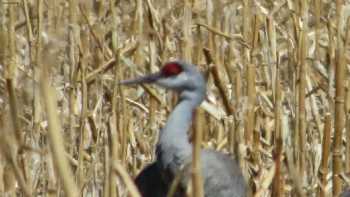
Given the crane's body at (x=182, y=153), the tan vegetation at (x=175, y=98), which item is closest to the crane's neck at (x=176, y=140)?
the crane's body at (x=182, y=153)

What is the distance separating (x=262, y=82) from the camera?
4367mm

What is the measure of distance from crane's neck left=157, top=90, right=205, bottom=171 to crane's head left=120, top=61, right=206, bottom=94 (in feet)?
0.24

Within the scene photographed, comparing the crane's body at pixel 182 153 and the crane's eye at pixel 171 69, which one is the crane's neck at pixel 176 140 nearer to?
the crane's body at pixel 182 153

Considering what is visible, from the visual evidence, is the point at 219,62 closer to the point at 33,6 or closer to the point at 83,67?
the point at 83,67

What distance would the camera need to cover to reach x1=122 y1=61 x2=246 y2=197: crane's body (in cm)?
345

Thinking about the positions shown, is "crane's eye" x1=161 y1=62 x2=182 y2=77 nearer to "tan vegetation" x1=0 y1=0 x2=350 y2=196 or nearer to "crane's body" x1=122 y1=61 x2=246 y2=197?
"crane's body" x1=122 y1=61 x2=246 y2=197

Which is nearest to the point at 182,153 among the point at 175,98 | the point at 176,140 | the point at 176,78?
the point at 176,140

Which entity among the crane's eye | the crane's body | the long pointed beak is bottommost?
the crane's body

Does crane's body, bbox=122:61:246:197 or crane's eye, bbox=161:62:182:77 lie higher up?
crane's eye, bbox=161:62:182:77

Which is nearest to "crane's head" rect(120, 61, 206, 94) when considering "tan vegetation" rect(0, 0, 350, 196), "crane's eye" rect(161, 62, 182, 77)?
"crane's eye" rect(161, 62, 182, 77)

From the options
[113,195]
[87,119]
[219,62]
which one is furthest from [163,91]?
[113,195]

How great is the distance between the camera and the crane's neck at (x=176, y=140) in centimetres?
347

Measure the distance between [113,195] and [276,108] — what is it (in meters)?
0.72

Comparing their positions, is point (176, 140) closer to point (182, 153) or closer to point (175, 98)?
point (182, 153)
